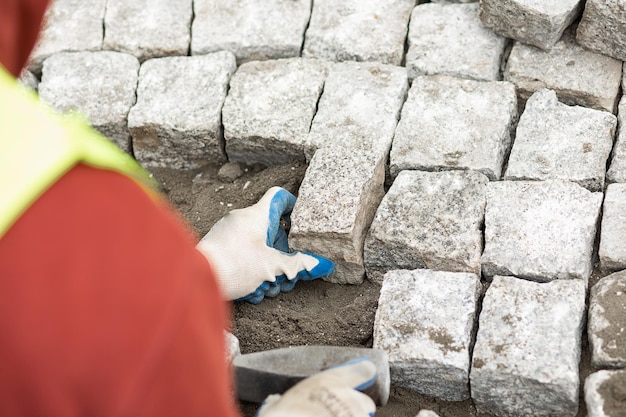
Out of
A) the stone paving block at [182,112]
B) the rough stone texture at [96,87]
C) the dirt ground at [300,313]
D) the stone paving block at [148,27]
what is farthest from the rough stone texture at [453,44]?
the rough stone texture at [96,87]

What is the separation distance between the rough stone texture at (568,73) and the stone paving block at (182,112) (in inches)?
50.3

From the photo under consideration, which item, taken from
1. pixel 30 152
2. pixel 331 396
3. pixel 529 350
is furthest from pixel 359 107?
pixel 30 152

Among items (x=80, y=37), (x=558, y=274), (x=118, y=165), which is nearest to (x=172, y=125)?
(x=80, y=37)

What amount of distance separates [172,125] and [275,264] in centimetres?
94

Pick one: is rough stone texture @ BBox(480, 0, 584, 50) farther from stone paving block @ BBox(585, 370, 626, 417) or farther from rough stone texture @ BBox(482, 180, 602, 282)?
stone paving block @ BBox(585, 370, 626, 417)

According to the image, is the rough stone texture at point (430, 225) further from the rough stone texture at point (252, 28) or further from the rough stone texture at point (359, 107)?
the rough stone texture at point (252, 28)

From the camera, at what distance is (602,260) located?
9.73ft

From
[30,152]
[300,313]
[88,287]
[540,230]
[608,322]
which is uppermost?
[30,152]

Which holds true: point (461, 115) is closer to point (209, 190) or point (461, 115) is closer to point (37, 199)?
point (209, 190)

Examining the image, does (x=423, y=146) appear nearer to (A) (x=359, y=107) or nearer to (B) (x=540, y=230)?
(A) (x=359, y=107)

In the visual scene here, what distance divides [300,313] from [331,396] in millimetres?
736

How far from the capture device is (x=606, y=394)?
8.23 ft

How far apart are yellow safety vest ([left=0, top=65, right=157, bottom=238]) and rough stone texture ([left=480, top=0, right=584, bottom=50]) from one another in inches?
105

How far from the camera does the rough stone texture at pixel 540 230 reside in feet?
9.68
